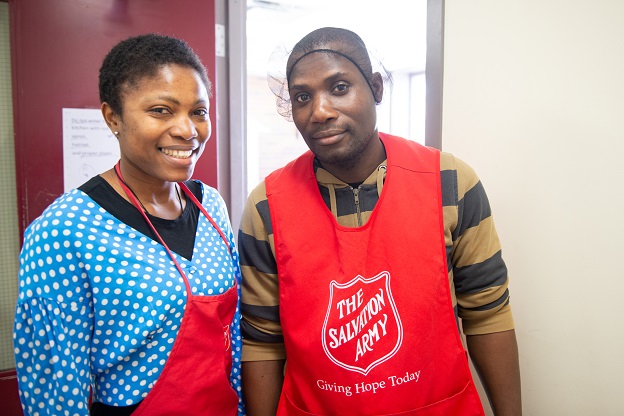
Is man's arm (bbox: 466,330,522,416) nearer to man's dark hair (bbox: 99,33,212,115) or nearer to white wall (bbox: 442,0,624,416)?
white wall (bbox: 442,0,624,416)

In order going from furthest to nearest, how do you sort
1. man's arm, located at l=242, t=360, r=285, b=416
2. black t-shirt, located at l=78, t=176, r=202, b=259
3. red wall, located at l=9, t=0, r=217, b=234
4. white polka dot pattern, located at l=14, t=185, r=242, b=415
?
1. red wall, located at l=9, t=0, r=217, b=234
2. man's arm, located at l=242, t=360, r=285, b=416
3. black t-shirt, located at l=78, t=176, r=202, b=259
4. white polka dot pattern, located at l=14, t=185, r=242, b=415

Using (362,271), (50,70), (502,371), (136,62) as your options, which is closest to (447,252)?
(362,271)

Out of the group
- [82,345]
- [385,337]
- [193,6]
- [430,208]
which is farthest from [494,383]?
[193,6]

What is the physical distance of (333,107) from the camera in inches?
42.8

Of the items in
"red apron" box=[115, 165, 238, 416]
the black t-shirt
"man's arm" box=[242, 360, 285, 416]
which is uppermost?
the black t-shirt

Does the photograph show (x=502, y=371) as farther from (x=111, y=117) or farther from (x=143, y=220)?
(x=111, y=117)

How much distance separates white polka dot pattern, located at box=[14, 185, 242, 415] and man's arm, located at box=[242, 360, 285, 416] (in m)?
0.30

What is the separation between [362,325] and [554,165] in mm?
650

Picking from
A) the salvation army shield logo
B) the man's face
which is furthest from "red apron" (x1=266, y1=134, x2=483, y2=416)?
the man's face

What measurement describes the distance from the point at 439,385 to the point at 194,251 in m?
0.63

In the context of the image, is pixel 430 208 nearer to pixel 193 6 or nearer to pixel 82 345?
pixel 82 345

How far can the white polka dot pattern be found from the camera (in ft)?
2.89

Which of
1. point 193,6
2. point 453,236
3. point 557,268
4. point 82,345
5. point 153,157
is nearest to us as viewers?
point 82,345

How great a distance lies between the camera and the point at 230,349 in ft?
3.75
